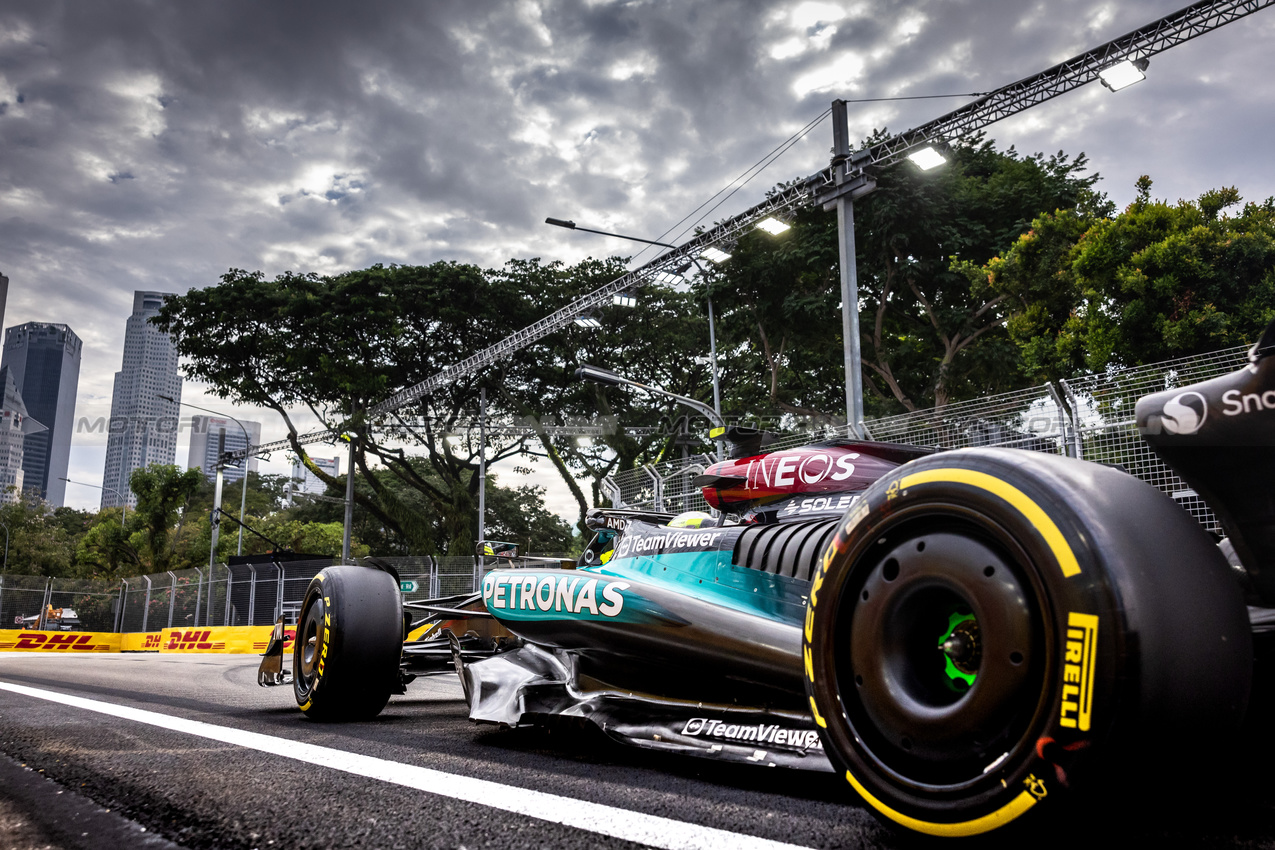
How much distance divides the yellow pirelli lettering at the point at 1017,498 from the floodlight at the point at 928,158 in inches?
448

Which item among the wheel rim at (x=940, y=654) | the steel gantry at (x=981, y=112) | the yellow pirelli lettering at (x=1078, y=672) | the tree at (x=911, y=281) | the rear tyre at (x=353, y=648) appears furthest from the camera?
the tree at (x=911, y=281)

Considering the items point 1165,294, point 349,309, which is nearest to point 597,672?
point 1165,294

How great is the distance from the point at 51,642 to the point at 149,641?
2.43m

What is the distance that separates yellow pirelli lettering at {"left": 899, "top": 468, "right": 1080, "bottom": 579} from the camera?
1.42m

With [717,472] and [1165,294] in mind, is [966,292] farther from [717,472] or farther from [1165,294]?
[717,472]

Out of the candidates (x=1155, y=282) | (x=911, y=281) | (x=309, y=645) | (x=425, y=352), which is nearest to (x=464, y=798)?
(x=309, y=645)

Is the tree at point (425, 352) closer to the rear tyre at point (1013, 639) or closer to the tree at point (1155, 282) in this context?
the tree at point (1155, 282)

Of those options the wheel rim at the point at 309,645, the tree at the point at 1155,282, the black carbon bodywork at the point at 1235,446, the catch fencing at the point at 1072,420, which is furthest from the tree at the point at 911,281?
the black carbon bodywork at the point at 1235,446

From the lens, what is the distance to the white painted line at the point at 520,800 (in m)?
1.66

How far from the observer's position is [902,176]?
1884 cm

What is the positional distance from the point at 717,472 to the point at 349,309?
84.6 ft

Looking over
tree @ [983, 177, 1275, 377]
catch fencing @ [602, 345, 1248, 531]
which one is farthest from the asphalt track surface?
tree @ [983, 177, 1275, 377]

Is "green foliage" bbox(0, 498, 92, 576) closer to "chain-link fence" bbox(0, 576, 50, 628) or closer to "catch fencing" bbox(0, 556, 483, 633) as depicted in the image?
"catch fencing" bbox(0, 556, 483, 633)

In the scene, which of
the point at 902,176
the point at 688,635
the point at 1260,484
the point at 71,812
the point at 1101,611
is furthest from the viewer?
the point at 902,176
